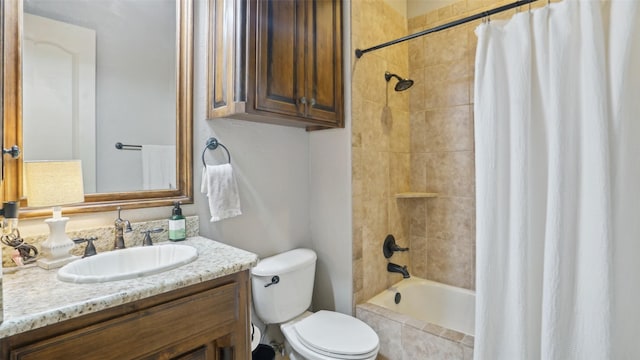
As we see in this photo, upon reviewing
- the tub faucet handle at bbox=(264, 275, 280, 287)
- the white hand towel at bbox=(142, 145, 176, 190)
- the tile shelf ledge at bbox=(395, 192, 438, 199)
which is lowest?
the tub faucet handle at bbox=(264, 275, 280, 287)

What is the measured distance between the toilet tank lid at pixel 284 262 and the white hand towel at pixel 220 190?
31cm

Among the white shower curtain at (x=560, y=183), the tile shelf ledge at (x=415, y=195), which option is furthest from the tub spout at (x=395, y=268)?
the white shower curtain at (x=560, y=183)

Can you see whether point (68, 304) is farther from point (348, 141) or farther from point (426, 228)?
point (426, 228)

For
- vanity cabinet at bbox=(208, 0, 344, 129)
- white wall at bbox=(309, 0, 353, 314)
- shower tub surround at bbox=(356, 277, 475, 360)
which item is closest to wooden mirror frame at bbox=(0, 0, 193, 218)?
vanity cabinet at bbox=(208, 0, 344, 129)

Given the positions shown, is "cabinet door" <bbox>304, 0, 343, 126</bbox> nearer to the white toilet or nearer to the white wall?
the white wall

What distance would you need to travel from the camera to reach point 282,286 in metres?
1.65

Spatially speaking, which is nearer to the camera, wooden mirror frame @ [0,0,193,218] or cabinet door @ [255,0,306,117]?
wooden mirror frame @ [0,0,193,218]

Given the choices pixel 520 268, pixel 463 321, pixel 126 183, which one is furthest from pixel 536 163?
pixel 126 183

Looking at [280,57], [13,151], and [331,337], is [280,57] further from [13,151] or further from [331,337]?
[331,337]

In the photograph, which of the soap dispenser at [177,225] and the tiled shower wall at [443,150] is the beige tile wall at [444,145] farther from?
the soap dispenser at [177,225]

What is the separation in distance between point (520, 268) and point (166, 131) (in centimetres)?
165

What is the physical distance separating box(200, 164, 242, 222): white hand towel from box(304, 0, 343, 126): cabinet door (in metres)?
0.53

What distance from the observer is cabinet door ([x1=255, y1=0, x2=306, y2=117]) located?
4.66ft

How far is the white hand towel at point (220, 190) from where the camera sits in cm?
151
